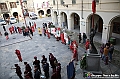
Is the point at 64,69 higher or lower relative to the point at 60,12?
lower

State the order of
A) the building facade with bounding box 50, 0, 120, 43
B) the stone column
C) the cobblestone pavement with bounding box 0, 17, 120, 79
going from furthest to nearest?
the stone column < the building facade with bounding box 50, 0, 120, 43 < the cobblestone pavement with bounding box 0, 17, 120, 79

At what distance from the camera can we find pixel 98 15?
15602 mm

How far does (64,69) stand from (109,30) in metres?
7.54

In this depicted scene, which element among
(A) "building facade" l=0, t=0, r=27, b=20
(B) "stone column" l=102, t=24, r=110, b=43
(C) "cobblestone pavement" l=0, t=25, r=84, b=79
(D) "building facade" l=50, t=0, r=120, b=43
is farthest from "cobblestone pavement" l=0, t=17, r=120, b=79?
(A) "building facade" l=0, t=0, r=27, b=20

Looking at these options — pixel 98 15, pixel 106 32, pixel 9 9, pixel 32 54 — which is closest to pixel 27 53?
pixel 32 54

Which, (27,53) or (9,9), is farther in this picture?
(9,9)

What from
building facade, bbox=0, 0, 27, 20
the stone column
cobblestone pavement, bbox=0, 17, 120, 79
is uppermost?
building facade, bbox=0, 0, 27, 20

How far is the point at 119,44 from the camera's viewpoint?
1408 cm

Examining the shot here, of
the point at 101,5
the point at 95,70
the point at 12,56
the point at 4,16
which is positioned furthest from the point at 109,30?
the point at 4,16

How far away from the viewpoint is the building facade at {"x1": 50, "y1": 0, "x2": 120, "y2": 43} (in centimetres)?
1279

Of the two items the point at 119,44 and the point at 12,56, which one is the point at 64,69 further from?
the point at 119,44

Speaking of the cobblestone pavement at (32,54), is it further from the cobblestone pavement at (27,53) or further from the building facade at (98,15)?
the building facade at (98,15)

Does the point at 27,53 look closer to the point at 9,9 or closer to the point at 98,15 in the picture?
the point at 98,15

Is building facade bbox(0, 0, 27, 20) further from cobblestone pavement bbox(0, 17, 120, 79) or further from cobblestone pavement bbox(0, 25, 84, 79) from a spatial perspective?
cobblestone pavement bbox(0, 17, 120, 79)
